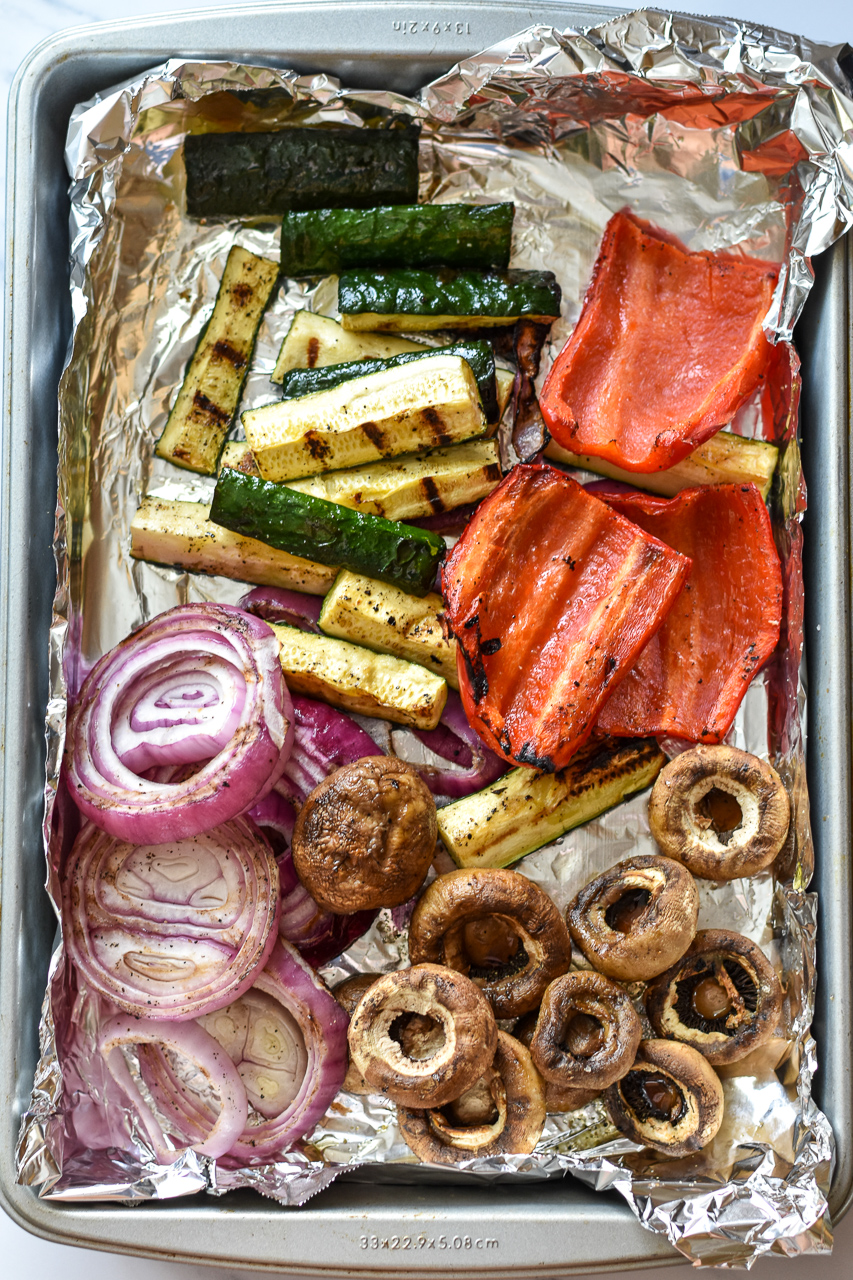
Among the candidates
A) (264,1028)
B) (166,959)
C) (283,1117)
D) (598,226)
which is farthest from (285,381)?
(283,1117)

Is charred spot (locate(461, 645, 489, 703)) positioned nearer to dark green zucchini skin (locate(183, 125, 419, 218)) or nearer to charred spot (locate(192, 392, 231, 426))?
charred spot (locate(192, 392, 231, 426))

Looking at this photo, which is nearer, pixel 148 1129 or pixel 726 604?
pixel 148 1129

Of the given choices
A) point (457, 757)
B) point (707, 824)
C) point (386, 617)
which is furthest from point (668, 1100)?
point (386, 617)

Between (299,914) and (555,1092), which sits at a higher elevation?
(299,914)

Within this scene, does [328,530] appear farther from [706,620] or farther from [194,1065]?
[194,1065]

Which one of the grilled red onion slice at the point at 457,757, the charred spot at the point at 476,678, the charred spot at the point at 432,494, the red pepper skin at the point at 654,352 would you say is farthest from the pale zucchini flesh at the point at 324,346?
the grilled red onion slice at the point at 457,757

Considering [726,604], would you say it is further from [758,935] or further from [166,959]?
[166,959]
